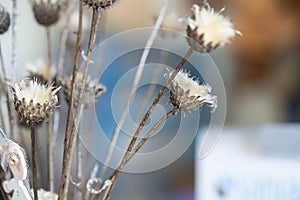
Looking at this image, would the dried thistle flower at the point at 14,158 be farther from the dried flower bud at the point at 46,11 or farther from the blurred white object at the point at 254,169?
the blurred white object at the point at 254,169

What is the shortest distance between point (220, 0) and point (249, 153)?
0.43 m

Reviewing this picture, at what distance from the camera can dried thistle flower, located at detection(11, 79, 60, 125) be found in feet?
1.42

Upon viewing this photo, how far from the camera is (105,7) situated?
0.45 m

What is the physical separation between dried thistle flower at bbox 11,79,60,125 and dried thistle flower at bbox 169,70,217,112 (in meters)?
0.11

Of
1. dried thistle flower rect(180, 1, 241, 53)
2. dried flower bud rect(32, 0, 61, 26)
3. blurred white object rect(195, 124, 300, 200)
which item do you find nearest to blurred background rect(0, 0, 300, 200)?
blurred white object rect(195, 124, 300, 200)

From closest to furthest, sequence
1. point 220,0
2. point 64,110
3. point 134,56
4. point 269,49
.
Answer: point 134,56, point 64,110, point 220,0, point 269,49

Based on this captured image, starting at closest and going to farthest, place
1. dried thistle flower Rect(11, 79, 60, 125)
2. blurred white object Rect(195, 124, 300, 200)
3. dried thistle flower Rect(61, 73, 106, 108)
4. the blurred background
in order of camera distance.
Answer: dried thistle flower Rect(11, 79, 60, 125), dried thistle flower Rect(61, 73, 106, 108), blurred white object Rect(195, 124, 300, 200), the blurred background

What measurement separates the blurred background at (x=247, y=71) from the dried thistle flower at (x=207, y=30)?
873 millimetres

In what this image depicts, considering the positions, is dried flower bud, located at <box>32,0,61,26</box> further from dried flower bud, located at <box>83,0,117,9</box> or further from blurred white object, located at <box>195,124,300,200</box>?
blurred white object, located at <box>195,124,300,200</box>

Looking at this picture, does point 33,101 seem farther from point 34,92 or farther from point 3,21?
point 3,21

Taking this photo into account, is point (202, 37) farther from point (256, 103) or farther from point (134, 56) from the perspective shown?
point (256, 103)

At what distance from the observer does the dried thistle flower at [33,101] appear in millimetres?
431

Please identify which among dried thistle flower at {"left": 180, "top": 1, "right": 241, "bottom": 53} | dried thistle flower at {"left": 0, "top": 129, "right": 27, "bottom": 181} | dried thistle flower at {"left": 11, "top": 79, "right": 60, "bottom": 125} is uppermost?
dried thistle flower at {"left": 180, "top": 1, "right": 241, "bottom": 53}

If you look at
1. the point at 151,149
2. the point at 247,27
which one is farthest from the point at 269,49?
the point at 151,149
